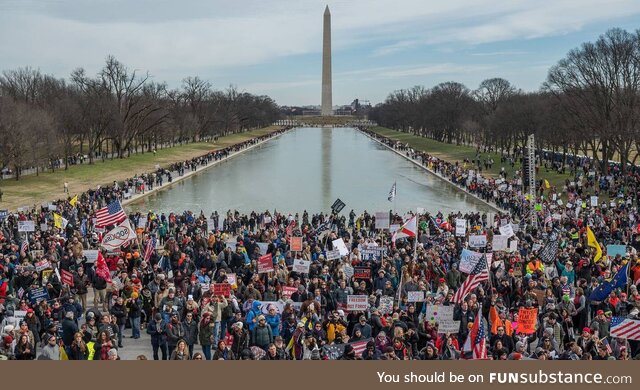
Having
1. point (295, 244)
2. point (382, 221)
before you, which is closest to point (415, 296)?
point (295, 244)

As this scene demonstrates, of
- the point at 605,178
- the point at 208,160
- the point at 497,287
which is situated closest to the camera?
the point at 497,287

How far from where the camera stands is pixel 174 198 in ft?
151

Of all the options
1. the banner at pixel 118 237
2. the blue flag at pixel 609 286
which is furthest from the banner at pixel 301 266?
the blue flag at pixel 609 286

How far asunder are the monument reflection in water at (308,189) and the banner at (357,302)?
83.4 ft

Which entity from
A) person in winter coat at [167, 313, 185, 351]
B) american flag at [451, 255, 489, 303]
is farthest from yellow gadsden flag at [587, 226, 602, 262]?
person in winter coat at [167, 313, 185, 351]

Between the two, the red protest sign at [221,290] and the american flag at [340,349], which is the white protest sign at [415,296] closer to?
the american flag at [340,349]

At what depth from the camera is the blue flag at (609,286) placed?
14.9 metres

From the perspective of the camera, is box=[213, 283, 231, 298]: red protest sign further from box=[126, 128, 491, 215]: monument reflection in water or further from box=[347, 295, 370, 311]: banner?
box=[126, 128, 491, 215]: monument reflection in water

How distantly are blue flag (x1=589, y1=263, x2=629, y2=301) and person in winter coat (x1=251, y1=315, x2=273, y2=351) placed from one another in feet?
24.2

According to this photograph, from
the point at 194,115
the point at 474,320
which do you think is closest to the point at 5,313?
the point at 474,320

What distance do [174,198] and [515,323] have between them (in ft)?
115

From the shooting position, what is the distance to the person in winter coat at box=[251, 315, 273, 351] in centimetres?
1246
